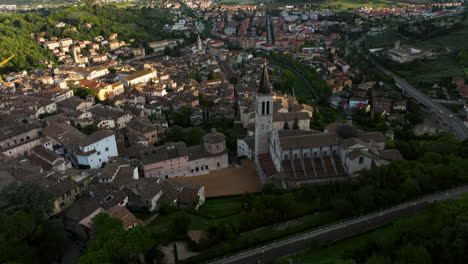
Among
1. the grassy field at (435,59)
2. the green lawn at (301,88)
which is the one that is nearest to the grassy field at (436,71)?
the grassy field at (435,59)

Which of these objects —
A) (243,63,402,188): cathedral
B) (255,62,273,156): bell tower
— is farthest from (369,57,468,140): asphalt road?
(255,62,273,156): bell tower

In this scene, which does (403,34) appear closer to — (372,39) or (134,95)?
(372,39)

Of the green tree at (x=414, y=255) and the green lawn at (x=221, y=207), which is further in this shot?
the green lawn at (x=221, y=207)

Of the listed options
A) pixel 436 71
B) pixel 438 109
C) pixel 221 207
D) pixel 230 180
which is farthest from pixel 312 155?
pixel 436 71

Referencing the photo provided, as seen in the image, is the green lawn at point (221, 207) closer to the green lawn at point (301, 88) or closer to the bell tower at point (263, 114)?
the bell tower at point (263, 114)

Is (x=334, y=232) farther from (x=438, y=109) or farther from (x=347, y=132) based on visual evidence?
(x=438, y=109)

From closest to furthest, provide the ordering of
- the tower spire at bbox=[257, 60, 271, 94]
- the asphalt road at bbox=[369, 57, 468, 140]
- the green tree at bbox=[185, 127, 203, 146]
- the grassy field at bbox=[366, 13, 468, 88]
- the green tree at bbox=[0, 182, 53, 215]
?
the green tree at bbox=[0, 182, 53, 215]
the tower spire at bbox=[257, 60, 271, 94]
the green tree at bbox=[185, 127, 203, 146]
the asphalt road at bbox=[369, 57, 468, 140]
the grassy field at bbox=[366, 13, 468, 88]

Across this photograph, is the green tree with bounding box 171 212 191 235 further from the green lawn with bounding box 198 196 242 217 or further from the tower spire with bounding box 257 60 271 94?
the tower spire with bounding box 257 60 271 94
